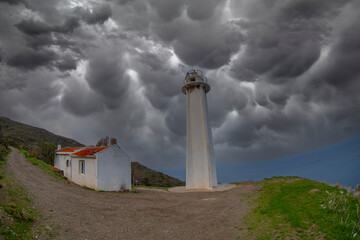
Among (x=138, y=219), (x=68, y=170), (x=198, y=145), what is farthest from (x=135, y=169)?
(x=138, y=219)

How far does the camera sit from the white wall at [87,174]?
62.7 ft

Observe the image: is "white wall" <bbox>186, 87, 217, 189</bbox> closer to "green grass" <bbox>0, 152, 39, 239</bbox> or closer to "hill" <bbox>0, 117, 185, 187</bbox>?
"hill" <bbox>0, 117, 185, 187</bbox>

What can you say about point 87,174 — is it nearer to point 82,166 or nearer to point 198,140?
point 82,166

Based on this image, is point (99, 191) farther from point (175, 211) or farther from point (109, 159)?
point (175, 211)

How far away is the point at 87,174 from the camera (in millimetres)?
20031

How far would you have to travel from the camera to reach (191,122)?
77.2 feet

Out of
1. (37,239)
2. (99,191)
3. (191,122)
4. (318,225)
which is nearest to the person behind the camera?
(37,239)

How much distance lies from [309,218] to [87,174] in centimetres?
1745

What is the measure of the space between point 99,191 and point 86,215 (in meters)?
8.74

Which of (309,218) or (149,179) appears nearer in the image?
(309,218)

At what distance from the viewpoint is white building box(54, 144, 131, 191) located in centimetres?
1896

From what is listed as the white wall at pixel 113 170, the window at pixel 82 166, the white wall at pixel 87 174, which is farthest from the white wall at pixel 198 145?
the window at pixel 82 166

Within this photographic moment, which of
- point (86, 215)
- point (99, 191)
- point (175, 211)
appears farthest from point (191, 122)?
point (86, 215)

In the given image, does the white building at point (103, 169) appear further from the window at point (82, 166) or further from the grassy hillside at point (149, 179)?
the grassy hillside at point (149, 179)
